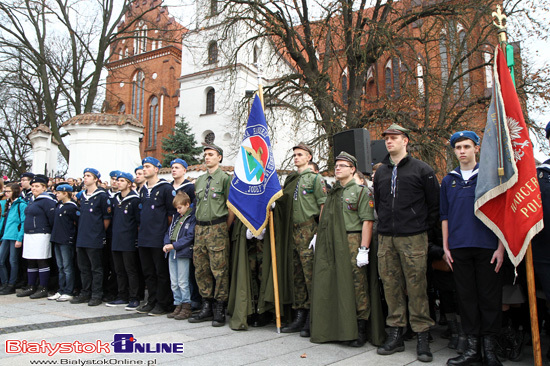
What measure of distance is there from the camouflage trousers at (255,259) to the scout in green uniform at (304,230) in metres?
0.57

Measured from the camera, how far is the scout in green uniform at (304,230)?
492 cm

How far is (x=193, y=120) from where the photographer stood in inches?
1251

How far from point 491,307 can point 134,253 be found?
4.99 meters

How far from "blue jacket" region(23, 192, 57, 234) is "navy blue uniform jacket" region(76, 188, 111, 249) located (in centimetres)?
88

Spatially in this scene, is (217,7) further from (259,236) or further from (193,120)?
(193,120)

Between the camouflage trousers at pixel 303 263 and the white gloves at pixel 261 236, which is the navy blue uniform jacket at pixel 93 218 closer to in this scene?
the white gloves at pixel 261 236

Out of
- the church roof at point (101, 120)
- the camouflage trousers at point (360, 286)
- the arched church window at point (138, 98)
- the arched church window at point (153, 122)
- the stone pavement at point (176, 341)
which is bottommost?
the stone pavement at point (176, 341)

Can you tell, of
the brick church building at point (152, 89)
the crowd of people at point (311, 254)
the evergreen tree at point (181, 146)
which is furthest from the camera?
the brick church building at point (152, 89)

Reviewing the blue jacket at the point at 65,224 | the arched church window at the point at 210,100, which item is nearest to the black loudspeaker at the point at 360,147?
the blue jacket at the point at 65,224

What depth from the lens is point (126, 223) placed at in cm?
633

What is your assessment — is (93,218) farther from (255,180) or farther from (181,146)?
(181,146)

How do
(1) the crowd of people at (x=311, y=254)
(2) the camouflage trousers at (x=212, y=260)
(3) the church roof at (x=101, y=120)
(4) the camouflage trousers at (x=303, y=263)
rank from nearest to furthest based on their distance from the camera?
(1) the crowd of people at (x=311, y=254)
(4) the camouflage trousers at (x=303, y=263)
(2) the camouflage trousers at (x=212, y=260)
(3) the church roof at (x=101, y=120)

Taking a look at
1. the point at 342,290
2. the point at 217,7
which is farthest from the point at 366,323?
the point at 217,7

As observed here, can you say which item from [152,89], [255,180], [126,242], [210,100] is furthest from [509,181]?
[152,89]
